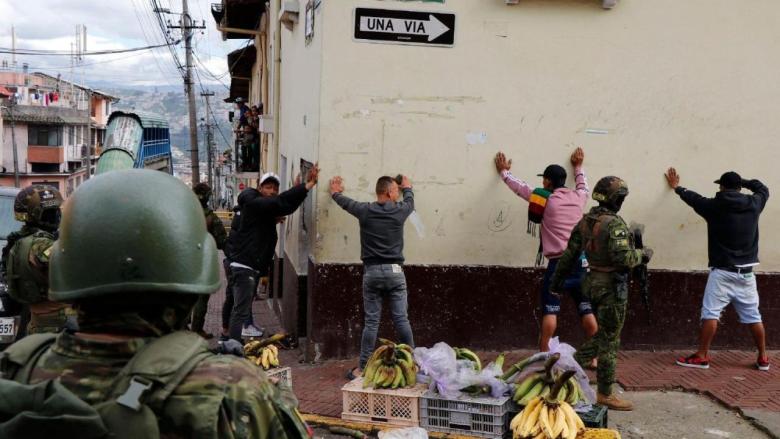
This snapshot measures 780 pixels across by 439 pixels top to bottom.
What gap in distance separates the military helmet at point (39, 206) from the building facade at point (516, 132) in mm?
2650

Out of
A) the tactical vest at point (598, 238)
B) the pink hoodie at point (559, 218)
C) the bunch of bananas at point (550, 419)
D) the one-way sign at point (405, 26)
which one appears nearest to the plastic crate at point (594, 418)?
the bunch of bananas at point (550, 419)

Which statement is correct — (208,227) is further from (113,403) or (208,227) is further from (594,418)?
(113,403)

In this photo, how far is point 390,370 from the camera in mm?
6398

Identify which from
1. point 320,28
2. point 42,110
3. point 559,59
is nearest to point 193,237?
point 320,28

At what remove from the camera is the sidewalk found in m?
6.93

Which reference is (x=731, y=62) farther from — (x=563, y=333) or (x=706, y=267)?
(x=563, y=333)

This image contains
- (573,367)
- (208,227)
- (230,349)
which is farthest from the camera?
(208,227)

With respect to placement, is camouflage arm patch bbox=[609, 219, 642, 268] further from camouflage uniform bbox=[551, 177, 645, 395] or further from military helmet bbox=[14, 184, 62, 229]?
military helmet bbox=[14, 184, 62, 229]

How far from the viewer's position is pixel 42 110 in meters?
63.0

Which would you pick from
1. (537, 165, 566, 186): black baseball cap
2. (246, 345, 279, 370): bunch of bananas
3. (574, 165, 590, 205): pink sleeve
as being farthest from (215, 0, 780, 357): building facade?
(246, 345, 279, 370): bunch of bananas

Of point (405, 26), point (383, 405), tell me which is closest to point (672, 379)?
point (383, 405)

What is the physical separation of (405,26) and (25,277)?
412cm

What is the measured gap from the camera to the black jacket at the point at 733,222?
7.73 m

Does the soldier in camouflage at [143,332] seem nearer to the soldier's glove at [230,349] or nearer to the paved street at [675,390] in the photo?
the soldier's glove at [230,349]
